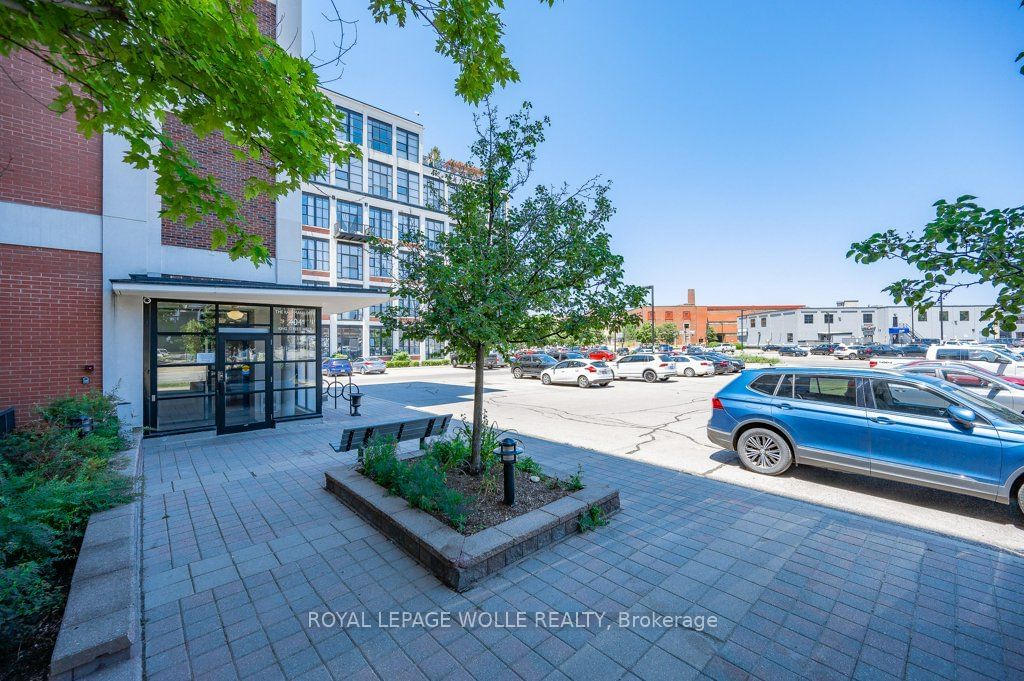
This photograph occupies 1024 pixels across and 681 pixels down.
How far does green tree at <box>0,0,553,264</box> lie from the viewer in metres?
3.06

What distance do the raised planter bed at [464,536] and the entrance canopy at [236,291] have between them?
452 cm

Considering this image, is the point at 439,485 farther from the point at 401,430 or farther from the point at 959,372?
the point at 959,372

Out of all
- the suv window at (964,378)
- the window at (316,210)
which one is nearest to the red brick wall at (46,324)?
the suv window at (964,378)

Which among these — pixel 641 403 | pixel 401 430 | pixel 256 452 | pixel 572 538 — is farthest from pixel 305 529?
pixel 641 403

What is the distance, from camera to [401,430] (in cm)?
709

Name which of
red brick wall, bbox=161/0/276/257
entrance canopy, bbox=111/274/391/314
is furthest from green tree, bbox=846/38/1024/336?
red brick wall, bbox=161/0/276/257

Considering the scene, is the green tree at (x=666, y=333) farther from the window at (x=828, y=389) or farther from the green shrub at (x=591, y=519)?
the green shrub at (x=591, y=519)

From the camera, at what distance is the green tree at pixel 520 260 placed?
516 cm

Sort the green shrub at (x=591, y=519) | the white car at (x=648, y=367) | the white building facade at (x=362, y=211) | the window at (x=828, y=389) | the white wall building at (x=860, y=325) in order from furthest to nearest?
the white wall building at (x=860, y=325), the white building facade at (x=362, y=211), the white car at (x=648, y=367), the window at (x=828, y=389), the green shrub at (x=591, y=519)

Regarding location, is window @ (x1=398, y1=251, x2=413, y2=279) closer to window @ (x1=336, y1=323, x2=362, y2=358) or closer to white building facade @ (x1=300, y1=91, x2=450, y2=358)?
white building facade @ (x1=300, y1=91, x2=450, y2=358)

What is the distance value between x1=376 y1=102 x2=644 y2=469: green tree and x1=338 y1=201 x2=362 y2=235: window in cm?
3917

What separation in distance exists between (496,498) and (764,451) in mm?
4476

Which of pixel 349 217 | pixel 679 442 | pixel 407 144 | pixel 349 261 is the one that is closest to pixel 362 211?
pixel 349 217

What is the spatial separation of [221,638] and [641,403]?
14.1m
